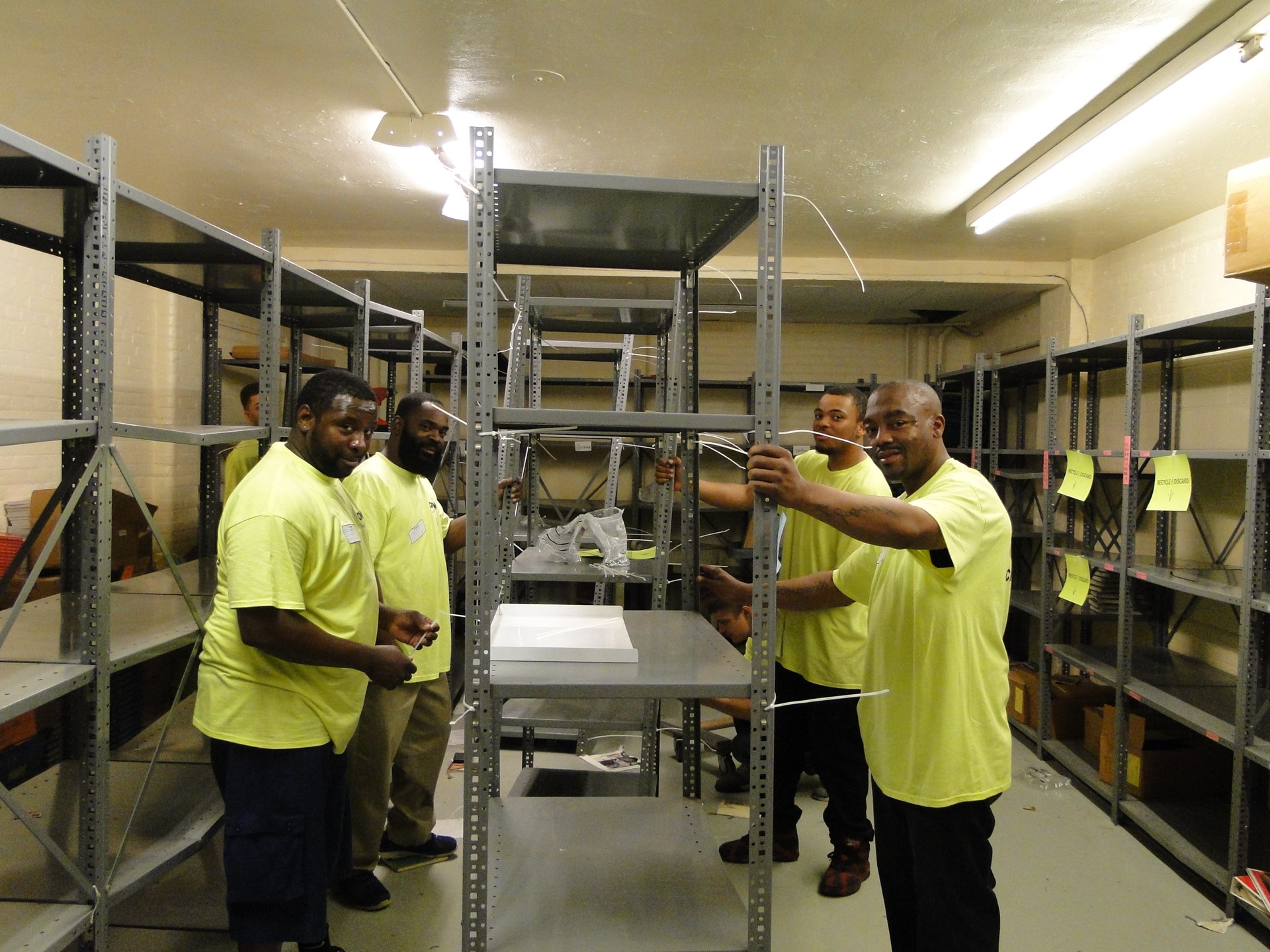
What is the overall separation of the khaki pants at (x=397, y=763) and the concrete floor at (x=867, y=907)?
0.56 feet

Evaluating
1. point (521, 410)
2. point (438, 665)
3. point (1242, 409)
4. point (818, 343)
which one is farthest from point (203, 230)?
point (818, 343)

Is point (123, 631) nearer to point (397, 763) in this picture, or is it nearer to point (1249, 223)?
point (397, 763)

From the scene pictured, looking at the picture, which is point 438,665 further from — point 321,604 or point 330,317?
point 330,317

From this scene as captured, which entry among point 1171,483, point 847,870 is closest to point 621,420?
point 847,870

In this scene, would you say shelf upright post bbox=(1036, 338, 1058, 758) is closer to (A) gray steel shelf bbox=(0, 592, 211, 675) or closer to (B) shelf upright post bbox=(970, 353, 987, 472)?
(B) shelf upright post bbox=(970, 353, 987, 472)

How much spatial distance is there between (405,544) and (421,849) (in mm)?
1196

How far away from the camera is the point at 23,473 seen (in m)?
3.71

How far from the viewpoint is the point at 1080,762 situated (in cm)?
381

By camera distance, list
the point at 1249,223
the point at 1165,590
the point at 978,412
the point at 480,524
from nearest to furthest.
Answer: the point at 1249,223 < the point at 480,524 < the point at 1165,590 < the point at 978,412

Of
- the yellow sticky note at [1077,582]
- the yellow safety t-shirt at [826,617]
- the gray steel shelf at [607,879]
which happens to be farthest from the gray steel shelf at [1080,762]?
the gray steel shelf at [607,879]

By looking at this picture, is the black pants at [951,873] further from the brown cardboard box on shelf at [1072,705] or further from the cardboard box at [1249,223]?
the brown cardboard box on shelf at [1072,705]

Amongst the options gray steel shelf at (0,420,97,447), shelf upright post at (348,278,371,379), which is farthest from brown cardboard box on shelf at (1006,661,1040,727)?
gray steel shelf at (0,420,97,447)

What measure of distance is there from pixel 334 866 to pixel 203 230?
1.87 m

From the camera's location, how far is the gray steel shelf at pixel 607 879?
1424 mm
